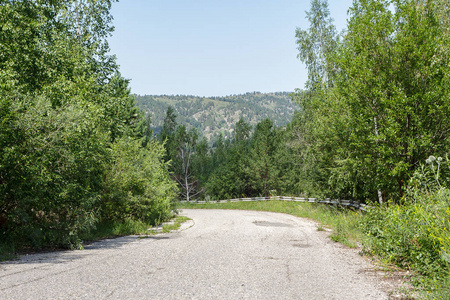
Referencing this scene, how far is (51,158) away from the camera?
29.8 ft

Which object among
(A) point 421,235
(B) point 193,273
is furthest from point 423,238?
(B) point 193,273

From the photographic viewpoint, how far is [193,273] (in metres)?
6.29

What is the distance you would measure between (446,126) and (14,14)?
14.9 meters

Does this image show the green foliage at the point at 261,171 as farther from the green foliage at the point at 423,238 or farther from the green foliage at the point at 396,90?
the green foliage at the point at 423,238

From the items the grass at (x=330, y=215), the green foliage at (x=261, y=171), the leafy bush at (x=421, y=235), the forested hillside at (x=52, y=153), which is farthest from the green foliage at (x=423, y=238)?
the green foliage at (x=261, y=171)

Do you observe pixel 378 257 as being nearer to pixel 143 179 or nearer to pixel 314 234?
pixel 314 234

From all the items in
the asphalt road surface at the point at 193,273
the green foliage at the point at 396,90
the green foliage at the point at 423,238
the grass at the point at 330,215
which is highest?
the green foliage at the point at 396,90

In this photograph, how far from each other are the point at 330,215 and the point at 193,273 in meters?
14.2

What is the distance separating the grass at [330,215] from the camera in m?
11.3

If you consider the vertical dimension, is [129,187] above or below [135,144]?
below

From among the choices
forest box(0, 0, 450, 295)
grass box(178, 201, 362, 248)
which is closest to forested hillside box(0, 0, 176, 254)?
forest box(0, 0, 450, 295)

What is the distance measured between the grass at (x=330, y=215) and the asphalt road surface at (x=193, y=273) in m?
1.48

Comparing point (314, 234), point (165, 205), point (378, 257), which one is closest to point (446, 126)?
point (378, 257)

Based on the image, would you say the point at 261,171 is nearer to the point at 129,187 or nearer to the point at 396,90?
the point at 129,187
